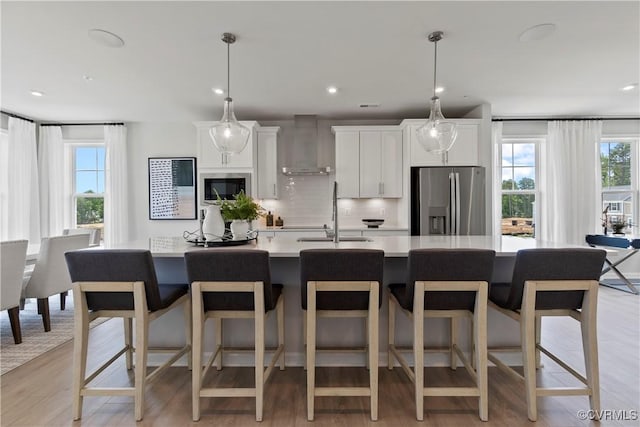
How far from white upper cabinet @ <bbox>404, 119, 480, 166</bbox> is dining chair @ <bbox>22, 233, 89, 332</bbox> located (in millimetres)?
4181

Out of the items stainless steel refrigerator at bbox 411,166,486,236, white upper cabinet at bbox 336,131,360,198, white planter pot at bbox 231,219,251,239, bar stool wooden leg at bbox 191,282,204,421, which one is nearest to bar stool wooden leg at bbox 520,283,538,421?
bar stool wooden leg at bbox 191,282,204,421

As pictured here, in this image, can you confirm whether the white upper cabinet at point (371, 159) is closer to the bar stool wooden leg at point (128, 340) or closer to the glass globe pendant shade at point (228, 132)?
the glass globe pendant shade at point (228, 132)

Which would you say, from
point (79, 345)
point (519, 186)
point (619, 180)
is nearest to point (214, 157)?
point (79, 345)

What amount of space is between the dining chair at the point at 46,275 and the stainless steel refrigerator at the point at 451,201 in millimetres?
4089

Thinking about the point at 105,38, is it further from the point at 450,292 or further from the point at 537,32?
the point at 537,32

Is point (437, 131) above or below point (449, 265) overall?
above

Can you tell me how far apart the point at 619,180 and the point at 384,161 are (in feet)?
12.8

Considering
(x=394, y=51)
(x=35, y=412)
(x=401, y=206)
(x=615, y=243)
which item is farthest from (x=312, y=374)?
(x=615, y=243)

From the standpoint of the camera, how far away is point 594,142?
4984 mm

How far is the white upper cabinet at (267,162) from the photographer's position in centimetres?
482

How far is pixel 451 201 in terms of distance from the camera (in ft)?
14.3

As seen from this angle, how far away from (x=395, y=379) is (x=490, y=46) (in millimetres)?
2723

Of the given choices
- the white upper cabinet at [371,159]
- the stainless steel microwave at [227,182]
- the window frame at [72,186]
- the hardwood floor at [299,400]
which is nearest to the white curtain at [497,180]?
the white upper cabinet at [371,159]

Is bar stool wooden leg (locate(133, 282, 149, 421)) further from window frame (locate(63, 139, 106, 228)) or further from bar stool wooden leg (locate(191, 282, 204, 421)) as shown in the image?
window frame (locate(63, 139, 106, 228))
